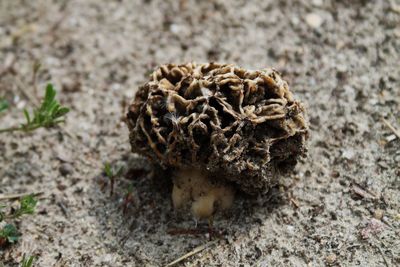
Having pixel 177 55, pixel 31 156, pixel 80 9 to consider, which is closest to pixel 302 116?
pixel 177 55

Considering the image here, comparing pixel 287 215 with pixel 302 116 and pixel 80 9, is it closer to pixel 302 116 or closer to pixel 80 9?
pixel 302 116

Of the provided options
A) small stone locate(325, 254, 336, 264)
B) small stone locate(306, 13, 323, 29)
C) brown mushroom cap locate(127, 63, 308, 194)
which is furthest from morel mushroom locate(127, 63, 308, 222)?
small stone locate(306, 13, 323, 29)

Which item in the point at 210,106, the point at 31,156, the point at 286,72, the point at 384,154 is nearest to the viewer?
the point at 210,106

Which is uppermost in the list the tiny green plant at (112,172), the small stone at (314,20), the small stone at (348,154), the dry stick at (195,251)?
the small stone at (314,20)

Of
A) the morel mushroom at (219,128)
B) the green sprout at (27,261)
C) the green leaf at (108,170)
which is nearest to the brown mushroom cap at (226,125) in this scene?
the morel mushroom at (219,128)

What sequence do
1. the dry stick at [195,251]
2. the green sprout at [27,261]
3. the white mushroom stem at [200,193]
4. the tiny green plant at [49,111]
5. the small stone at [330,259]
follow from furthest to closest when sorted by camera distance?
the tiny green plant at [49,111]
the white mushroom stem at [200,193]
the dry stick at [195,251]
the small stone at [330,259]
the green sprout at [27,261]

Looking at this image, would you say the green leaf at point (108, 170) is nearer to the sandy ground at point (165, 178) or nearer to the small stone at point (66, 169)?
the sandy ground at point (165, 178)

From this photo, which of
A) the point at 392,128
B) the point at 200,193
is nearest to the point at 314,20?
Result: the point at 392,128

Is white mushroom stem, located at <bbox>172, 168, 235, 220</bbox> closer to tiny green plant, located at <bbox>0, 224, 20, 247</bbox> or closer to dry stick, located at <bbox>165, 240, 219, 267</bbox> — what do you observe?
dry stick, located at <bbox>165, 240, 219, 267</bbox>
